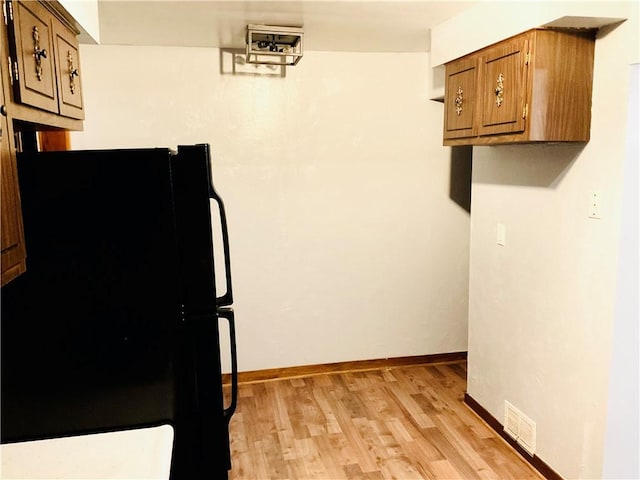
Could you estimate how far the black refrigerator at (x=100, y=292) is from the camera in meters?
1.50

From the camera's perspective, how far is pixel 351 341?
4.02 metres

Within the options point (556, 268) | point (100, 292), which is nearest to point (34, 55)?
point (100, 292)

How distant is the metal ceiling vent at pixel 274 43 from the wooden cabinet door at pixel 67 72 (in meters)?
1.16

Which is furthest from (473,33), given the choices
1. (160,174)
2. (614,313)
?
(160,174)

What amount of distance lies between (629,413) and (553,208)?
95 centimetres

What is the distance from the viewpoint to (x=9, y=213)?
129 centimetres

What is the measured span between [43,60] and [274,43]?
5.85 ft

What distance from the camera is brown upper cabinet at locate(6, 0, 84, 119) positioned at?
1409 millimetres

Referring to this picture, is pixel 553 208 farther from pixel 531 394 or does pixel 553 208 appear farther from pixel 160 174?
pixel 160 174

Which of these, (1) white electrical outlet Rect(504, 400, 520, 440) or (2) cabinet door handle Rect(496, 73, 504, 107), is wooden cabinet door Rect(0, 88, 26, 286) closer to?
(2) cabinet door handle Rect(496, 73, 504, 107)

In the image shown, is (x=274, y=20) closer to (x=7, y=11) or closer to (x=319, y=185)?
(x=319, y=185)


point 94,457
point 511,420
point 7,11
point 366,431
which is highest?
point 7,11

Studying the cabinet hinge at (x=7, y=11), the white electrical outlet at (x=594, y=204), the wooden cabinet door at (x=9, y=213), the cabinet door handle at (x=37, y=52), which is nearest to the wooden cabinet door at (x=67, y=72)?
the cabinet door handle at (x=37, y=52)

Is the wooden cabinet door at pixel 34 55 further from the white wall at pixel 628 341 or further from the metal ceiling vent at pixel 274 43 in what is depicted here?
the white wall at pixel 628 341
